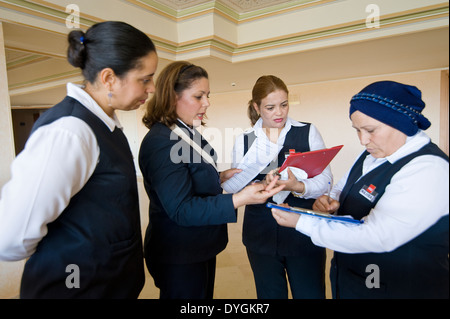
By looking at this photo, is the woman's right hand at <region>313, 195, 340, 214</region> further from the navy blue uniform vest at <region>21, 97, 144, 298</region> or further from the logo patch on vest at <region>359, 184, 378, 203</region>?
the navy blue uniform vest at <region>21, 97, 144, 298</region>

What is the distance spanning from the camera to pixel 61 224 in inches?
28.0

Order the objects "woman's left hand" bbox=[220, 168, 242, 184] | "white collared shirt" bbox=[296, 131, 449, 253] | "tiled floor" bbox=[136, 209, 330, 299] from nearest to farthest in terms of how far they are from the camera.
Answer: "white collared shirt" bbox=[296, 131, 449, 253] → "woman's left hand" bbox=[220, 168, 242, 184] → "tiled floor" bbox=[136, 209, 330, 299]

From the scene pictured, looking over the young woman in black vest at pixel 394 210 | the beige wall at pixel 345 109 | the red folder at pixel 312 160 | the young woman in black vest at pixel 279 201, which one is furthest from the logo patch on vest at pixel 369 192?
the young woman in black vest at pixel 279 201

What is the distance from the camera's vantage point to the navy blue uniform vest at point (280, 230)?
3.91 ft

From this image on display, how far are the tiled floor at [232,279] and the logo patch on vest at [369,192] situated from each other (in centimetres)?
131

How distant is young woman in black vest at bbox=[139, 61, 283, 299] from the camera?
0.93m

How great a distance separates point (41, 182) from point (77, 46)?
1.27 feet

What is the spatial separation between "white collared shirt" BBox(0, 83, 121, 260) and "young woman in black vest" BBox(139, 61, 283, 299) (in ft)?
1.02

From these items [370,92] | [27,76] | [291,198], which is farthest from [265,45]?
[27,76]

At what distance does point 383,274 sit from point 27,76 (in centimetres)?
638

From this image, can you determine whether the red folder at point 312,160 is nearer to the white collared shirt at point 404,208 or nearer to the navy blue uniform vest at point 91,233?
the white collared shirt at point 404,208

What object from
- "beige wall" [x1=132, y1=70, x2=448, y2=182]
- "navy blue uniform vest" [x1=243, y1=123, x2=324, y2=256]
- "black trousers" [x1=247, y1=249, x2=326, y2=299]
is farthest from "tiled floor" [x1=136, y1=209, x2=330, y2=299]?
"beige wall" [x1=132, y1=70, x2=448, y2=182]

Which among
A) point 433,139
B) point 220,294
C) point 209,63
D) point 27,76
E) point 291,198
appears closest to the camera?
point 433,139
